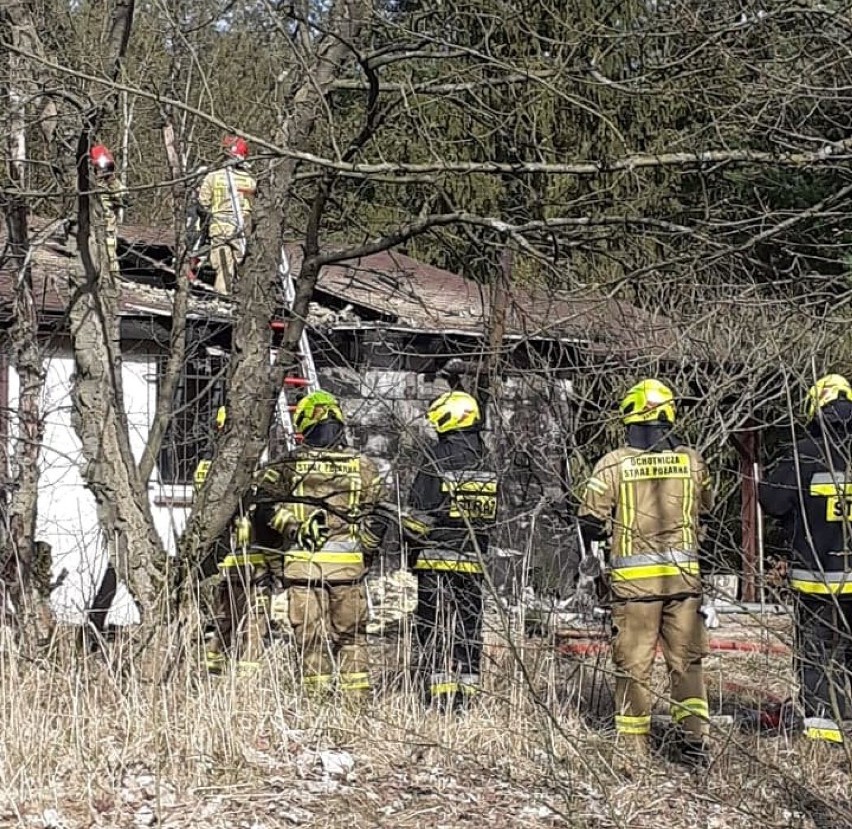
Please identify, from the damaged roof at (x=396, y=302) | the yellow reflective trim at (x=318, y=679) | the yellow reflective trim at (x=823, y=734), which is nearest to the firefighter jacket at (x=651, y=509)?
the damaged roof at (x=396, y=302)

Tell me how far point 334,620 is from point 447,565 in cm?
77

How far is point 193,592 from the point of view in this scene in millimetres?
6711

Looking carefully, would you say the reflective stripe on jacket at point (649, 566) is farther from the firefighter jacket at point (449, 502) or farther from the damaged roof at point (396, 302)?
the damaged roof at point (396, 302)

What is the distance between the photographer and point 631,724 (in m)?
6.90

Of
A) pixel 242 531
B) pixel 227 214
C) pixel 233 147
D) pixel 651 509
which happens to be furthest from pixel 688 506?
pixel 227 214

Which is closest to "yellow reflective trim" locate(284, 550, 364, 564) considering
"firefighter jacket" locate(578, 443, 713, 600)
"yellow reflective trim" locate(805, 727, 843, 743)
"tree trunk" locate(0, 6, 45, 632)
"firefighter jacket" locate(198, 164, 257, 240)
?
"tree trunk" locate(0, 6, 45, 632)

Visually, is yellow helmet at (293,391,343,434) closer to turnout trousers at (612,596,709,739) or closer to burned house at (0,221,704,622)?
burned house at (0,221,704,622)

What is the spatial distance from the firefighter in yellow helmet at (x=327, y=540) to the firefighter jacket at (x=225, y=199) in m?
1.15

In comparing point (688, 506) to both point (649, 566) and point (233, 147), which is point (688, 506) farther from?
point (233, 147)

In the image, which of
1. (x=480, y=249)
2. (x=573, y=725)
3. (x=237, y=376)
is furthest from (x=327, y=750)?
(x=480, y=249)

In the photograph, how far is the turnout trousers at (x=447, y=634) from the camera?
714 centimetres

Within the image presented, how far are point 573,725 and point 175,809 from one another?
86.4 inches

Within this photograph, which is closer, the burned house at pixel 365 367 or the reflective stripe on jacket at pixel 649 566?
the burned house at pixel 365 367

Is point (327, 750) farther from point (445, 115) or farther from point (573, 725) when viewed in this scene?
point (445, 115)
